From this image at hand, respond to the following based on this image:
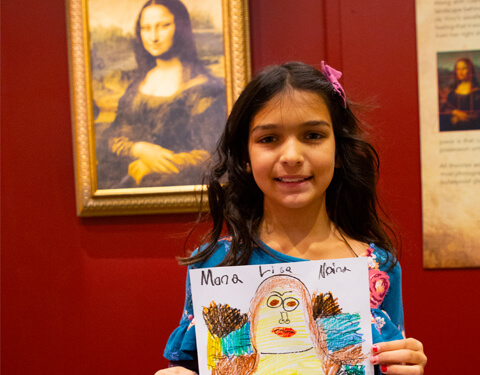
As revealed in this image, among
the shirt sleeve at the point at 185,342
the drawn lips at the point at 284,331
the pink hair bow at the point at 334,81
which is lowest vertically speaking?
the shirt sleeve at the point at 185,342

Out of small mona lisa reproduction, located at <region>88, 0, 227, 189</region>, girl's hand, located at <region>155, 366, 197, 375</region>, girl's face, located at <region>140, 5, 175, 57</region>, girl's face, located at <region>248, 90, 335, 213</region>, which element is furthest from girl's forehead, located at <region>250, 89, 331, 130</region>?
girl's face, located at <region>140, 5, 175, 57</region>

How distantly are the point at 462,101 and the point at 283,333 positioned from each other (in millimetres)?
1019

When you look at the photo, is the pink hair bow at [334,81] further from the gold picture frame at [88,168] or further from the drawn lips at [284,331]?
the gold picture frame at [88,168]

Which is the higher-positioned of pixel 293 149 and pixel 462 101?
pixel 462 101

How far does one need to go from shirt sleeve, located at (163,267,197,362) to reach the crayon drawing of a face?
131 millimetres

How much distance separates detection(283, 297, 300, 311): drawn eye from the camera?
79 cm

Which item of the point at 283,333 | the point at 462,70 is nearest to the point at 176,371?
the point at 283,333

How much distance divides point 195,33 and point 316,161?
0.84 metres

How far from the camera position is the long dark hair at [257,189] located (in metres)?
0.89

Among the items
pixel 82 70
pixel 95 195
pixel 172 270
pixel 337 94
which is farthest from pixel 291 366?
pixel 82 70

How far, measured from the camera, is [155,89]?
4.99 ft

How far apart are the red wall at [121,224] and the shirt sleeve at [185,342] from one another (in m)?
0.67

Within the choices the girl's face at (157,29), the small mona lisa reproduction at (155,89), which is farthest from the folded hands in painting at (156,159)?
the girl's face at (157,29)

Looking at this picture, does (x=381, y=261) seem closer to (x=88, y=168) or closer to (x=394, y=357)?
(x=394, y=357)
